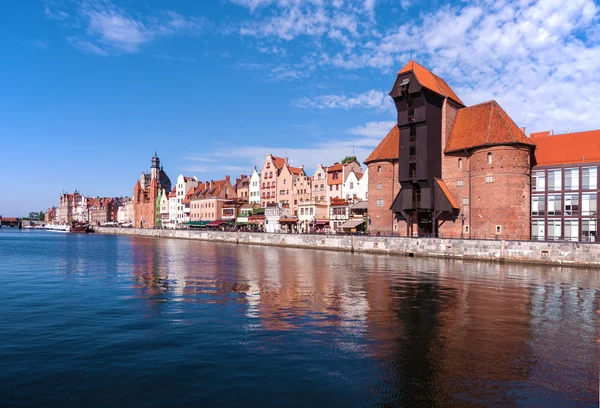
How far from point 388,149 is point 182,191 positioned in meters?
92.8

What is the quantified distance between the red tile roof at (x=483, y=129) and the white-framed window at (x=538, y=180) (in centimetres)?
357

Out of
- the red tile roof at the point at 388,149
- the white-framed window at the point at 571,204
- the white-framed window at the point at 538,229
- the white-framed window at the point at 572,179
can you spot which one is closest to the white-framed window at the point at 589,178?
the white-framed window at the point at 572,179

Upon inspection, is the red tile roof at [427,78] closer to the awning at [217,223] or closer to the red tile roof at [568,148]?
the red tile roof at [568,148]

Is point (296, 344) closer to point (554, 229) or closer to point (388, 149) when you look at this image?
point (554, 229)

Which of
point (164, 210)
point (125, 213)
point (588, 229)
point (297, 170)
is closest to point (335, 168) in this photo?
point (297, 170)

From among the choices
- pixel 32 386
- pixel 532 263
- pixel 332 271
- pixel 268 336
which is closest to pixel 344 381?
pixel 268 336

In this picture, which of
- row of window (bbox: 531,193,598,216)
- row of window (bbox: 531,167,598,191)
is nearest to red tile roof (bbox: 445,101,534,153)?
row of window (bbox: 531,167,598,191)

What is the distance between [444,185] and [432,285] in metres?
30.4

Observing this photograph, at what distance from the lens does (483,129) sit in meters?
54.0

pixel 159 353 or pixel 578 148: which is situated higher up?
pixel 578 148

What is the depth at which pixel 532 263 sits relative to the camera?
143 ft

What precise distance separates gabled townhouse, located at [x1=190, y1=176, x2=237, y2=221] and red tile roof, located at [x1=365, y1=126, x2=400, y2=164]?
60022 mm

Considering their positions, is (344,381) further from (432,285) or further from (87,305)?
(432,285)

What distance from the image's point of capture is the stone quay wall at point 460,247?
4112 cm
